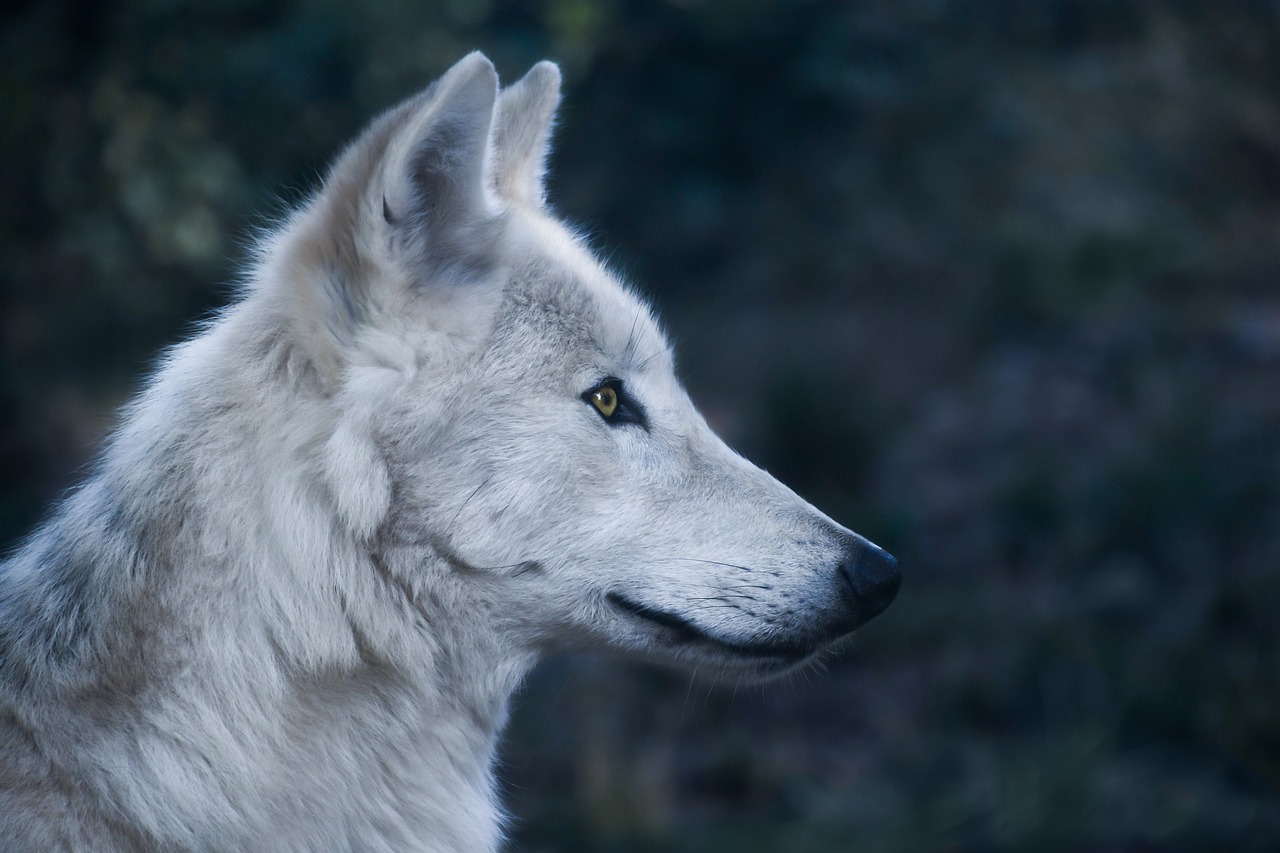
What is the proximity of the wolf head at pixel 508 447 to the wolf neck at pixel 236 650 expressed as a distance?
3.7 inches

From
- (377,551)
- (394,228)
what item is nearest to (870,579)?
(377,551)

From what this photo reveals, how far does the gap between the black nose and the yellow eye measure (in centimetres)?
66

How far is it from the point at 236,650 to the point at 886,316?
30.1 ft

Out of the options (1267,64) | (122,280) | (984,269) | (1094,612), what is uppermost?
(1267,64)

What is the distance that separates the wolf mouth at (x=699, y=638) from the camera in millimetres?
2344

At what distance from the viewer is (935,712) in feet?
19.9

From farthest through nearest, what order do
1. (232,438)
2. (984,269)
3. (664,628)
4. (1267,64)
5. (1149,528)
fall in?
(984,269), (1267,64), (1149,528), (664,628), (232,438)

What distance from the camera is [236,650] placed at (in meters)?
2.11

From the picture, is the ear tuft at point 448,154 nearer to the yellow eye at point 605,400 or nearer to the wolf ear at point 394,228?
the wolf ear at point 394,228

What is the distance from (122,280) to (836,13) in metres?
5.97

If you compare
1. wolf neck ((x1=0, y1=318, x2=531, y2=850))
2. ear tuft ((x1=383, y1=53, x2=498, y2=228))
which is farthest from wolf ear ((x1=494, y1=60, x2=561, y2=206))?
wolf neck ((x1=0, y1=318, x2=531, y2=850))

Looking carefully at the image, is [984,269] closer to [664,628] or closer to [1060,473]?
[1060,473]

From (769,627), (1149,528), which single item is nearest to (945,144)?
(1149,528)

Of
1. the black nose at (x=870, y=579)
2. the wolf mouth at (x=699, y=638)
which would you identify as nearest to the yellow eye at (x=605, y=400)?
the wolf mouth at (x=699, y=638)
